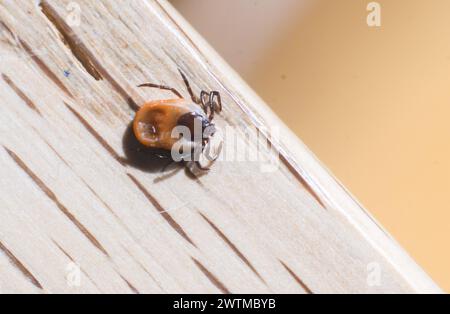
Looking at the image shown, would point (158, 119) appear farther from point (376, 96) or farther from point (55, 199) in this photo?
point (376, 96)

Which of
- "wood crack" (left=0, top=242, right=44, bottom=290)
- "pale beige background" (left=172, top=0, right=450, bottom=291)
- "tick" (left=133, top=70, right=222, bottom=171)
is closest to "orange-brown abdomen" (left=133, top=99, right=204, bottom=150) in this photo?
"tick" (left=133, top=70, right=222, bottom=171)

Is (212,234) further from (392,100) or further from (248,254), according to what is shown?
(392,100)

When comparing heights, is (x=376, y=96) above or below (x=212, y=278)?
below

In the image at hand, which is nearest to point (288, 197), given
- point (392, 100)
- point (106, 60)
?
point (106, 60)

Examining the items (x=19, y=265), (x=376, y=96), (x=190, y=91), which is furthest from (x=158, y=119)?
(x=376, y=96)

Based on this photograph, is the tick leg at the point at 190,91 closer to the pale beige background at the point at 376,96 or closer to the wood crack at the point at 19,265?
the wood crack at the point at 19,265

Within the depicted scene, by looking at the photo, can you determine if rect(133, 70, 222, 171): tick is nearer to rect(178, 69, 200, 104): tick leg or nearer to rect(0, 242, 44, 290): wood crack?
rect(178, 69, 200, 104): tick leg
